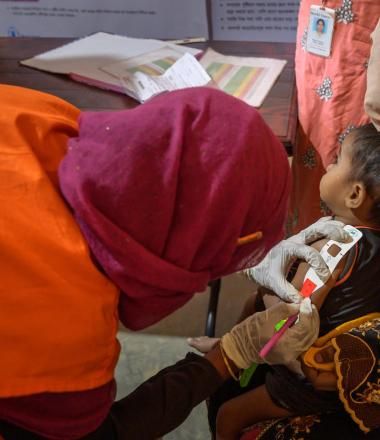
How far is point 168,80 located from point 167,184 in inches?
38.5

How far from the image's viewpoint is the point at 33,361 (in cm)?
63

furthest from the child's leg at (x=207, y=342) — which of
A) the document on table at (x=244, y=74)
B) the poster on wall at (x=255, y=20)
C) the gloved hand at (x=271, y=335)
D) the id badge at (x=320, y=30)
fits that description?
the poster on wall at (x=255, y=20)

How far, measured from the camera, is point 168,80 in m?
1.55

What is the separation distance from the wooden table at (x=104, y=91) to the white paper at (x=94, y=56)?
3cm

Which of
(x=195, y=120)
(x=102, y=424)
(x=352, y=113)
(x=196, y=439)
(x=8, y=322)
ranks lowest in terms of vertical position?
(x=196, y=439)

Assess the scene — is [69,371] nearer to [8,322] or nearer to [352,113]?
[8,322]

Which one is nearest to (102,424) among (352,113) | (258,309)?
(258,309)

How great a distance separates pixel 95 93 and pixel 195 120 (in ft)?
3.18

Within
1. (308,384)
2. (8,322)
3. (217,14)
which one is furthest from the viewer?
(217,14)

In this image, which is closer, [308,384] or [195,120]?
[195,120]

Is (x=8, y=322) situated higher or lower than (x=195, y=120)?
lower

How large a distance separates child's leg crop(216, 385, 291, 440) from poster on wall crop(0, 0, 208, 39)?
1685 millimetres

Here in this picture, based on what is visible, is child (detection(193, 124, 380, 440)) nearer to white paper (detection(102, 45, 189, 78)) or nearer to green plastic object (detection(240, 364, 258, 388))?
green plastic object (detection(240, 364, 258, 388))

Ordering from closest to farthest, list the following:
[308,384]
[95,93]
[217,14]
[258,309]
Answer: [308,384] < [258,309] < [95,93] < [217,14]
